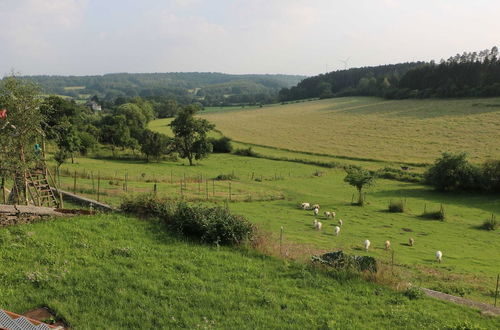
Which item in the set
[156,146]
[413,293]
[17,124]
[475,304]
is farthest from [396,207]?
[156,146]

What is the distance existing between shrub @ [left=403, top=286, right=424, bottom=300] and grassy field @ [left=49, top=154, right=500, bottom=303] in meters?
1.81

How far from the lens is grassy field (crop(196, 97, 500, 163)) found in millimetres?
69062

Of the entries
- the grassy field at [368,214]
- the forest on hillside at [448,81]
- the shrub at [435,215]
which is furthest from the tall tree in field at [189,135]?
the forest on hillside at [448,81]

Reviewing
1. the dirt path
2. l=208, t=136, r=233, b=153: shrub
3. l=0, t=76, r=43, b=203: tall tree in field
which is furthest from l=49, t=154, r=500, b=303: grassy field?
l=208, t=136, r=233, b=153: shrub

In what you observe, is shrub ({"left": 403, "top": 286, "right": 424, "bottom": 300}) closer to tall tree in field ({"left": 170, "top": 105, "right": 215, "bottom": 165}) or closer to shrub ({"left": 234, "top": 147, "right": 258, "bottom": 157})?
tall tree in field ({"left": 170, "top": 105, "right": 215, "bottom": 165})

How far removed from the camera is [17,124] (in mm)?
21375

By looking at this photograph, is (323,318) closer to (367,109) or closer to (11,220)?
(11,220)

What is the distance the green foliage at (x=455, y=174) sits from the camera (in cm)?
4694

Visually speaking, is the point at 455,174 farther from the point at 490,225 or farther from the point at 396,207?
the point at 490,225

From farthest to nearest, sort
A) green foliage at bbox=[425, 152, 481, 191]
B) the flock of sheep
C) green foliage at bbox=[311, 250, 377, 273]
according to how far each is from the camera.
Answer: green foliage at bbox=[425, 152, 481, 191], the flock of sheep, green foliage at bbox=[311, 250, 377, 273]

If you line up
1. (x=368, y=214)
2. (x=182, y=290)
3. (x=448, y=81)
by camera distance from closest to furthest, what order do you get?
(x=182, y=290) → (x=368, y=214) → (x=448, y=81)

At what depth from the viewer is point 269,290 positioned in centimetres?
1192

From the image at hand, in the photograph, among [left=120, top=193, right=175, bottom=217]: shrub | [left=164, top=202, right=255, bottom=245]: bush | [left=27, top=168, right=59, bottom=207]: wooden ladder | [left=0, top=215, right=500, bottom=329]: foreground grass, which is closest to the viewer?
[left=0, top=215, right=500, bottom=329]: foreground grass

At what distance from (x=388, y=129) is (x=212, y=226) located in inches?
3123
